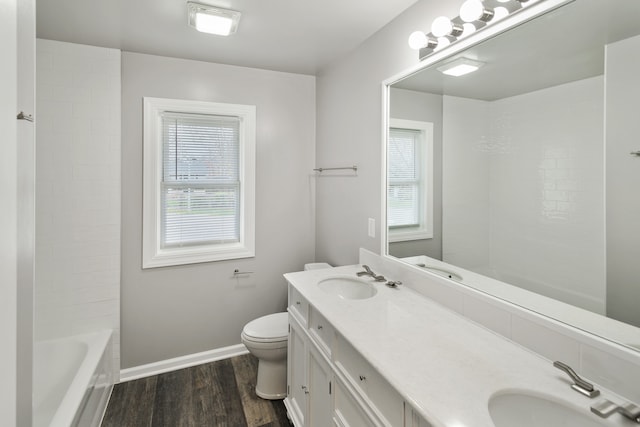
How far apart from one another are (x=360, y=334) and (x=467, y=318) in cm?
53

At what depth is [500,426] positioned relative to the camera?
951mm

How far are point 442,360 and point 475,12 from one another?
136cm

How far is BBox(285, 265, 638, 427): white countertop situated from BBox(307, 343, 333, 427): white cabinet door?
26 cm

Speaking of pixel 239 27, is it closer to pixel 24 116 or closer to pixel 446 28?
pixel 446 28

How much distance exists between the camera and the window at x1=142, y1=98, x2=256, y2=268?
2547 mm

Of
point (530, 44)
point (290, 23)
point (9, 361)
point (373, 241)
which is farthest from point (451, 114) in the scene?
point (9, 361)

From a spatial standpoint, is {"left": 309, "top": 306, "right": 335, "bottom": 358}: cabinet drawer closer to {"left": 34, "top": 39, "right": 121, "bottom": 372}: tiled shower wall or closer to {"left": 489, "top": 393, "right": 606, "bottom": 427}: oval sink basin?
{"left": 489, "top": 393, "right": 606, "bottom": 427}: oval sink basin

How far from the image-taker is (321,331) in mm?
1596

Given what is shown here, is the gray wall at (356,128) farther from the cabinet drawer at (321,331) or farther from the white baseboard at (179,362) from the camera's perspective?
the white baseboard at (179,362)

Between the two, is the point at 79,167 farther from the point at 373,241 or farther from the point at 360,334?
the point at 360,334

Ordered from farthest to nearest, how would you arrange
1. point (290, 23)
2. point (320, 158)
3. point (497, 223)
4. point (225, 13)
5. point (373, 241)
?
point (320, 158), point (373, 241), point (290, 23), point (225, 13), point (497, 223)

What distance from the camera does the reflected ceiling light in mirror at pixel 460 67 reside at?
149cm

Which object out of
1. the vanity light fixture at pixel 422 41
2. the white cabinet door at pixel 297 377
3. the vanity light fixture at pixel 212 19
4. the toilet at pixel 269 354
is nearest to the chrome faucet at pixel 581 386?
the white cabinet door at pixel 297 377

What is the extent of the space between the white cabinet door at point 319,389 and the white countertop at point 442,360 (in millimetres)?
263
